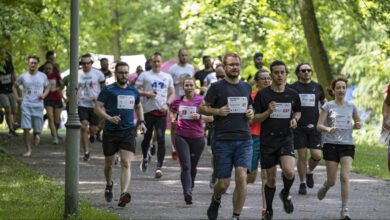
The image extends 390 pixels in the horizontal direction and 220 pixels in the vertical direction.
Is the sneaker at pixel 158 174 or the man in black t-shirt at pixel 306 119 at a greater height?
the man in black t-shirt at pixel 306 119

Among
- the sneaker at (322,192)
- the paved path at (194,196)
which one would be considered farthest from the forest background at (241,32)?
the sneaker at (322,192)

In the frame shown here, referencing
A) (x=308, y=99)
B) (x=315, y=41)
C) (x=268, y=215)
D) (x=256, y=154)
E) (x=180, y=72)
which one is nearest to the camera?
(x=268, y=215)

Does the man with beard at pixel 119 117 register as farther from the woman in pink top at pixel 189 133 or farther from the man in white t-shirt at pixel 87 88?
the man in white t-shirt at pixel 87 88

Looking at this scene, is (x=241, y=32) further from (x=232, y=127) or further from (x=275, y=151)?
(x=232, y=127)

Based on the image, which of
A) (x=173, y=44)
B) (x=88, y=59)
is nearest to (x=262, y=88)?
(x=88, y=59)

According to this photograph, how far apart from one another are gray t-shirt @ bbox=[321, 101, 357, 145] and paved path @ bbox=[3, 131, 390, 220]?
92 cm

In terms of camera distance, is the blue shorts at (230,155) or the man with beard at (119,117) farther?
the man with beard at (119,117)

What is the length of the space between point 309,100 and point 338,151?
236cm

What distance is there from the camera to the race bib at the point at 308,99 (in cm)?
1515

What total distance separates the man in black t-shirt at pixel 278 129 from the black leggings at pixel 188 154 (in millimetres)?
1867

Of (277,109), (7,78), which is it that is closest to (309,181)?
(277,109)

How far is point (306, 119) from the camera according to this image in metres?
15.2

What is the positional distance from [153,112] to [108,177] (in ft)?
14.0

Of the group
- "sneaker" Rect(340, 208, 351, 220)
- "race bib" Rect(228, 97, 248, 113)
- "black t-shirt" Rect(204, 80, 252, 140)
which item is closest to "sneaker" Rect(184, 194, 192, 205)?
"black t-shirt" Rect(204, 80, 252, 140)
